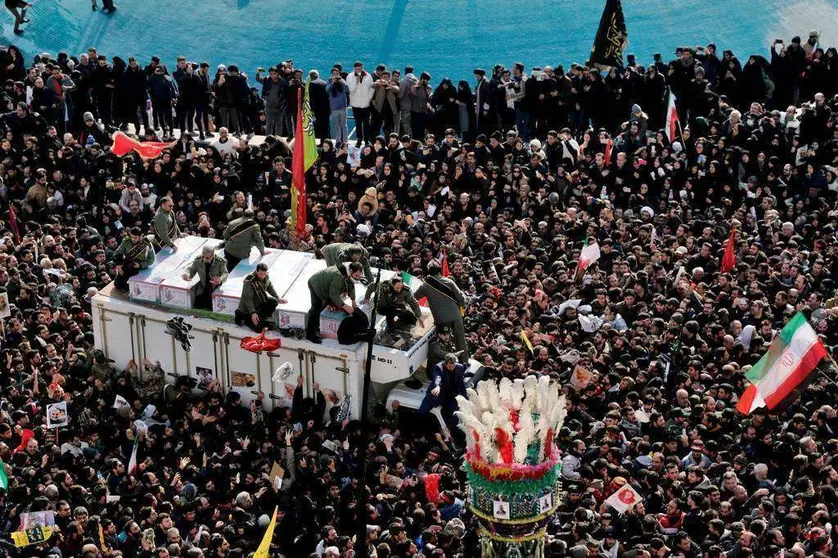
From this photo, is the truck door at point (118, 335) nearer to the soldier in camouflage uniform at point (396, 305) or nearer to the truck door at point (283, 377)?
the truck door at point (283, 377)

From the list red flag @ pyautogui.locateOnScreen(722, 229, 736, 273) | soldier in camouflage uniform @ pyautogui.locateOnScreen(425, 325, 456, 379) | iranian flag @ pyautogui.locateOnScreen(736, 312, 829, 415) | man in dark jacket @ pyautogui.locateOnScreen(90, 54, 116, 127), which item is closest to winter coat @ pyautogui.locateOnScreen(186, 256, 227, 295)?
soldier in camouflage uniform @ pyautogui.locateOnScreen(425, 325, 456, 379)

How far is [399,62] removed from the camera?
3722 centimetres

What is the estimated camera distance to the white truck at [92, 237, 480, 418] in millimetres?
23641

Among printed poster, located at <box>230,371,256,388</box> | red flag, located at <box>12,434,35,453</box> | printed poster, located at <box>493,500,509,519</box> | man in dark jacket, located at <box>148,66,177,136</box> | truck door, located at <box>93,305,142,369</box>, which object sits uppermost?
man in dark jacket, located at <box>148,66,177,136</box>

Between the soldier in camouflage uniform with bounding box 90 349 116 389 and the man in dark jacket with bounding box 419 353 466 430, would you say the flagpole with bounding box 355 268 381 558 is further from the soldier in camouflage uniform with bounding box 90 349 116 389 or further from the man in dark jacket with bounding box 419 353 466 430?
the soldier in camouflage uniform with bounding box 90 349 116 389

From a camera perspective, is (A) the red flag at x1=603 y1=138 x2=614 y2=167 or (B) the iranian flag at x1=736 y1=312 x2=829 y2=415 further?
(A) the red flag at x1=603 y1=138 x2=614 y2=167

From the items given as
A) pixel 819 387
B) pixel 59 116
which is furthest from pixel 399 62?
pixel 819 387

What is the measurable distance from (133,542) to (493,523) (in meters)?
6.29

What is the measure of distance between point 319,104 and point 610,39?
6.49 meters

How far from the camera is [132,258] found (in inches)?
987

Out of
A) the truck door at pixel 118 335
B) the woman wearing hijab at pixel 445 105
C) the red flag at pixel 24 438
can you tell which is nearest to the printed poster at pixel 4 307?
the truck door at pixel 118 335

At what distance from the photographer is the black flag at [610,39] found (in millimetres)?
33312

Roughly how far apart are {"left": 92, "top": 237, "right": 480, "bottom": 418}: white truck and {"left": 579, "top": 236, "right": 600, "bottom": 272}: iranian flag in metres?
3.81

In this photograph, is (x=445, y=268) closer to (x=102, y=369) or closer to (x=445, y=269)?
(x=445, y=269)
